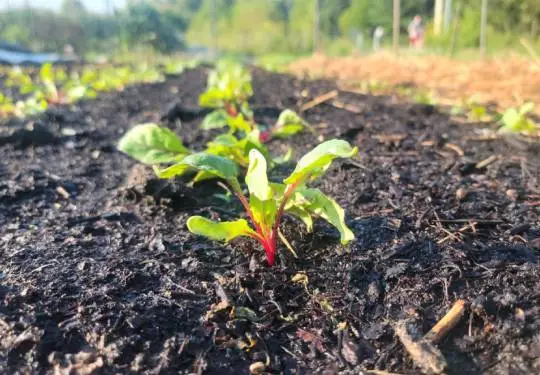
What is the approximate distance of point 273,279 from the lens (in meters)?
1.54

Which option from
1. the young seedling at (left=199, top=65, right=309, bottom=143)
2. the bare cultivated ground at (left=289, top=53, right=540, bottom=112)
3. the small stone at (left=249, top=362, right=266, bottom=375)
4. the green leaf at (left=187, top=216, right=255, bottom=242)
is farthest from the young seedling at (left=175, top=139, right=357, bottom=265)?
the bare cultivated ground at (left=289, top=53, right=540, bottom=112)

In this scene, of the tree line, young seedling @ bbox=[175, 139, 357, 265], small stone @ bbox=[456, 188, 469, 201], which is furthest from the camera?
the tree line

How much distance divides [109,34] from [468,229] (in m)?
40.4

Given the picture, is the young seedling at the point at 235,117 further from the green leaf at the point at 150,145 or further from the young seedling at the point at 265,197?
the young seedling at the point at 265,197

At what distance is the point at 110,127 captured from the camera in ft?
14.6

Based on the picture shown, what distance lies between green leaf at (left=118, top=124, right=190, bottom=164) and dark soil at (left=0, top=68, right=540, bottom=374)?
11 centimetres

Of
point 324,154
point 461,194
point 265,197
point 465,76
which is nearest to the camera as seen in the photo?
point 324,154

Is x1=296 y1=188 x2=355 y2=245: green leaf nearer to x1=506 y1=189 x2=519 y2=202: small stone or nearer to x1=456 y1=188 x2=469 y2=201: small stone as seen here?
x1=456 y1=188 x2=469 y2=201: small stone

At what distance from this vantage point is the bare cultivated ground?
6414 mm

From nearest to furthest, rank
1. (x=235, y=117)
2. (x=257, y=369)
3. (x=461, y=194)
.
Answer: (x=257, y=369) → (x=461, y=194) → (x=235, y=117)

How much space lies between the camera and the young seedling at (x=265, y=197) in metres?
1.45

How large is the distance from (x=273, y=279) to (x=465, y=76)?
7758mm

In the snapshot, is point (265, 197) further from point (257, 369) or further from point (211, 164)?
point (257, 369)

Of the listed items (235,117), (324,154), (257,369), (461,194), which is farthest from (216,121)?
(257,369)
